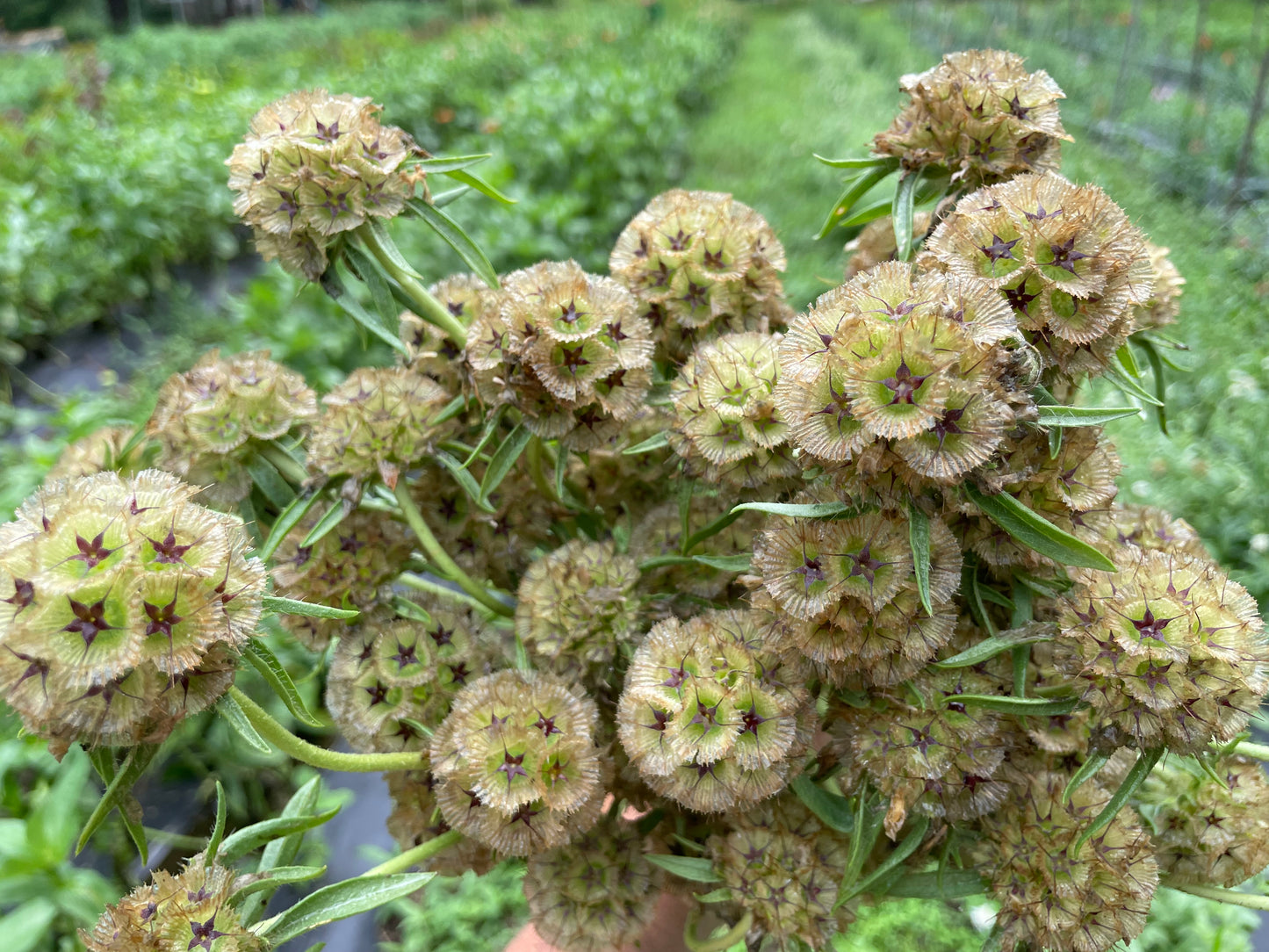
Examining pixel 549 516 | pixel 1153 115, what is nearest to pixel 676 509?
pixel 549 516

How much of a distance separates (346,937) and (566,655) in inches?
62.7

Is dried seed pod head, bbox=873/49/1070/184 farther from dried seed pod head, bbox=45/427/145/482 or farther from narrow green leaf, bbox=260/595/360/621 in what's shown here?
dried seed pod head, bbox=45/427/145/482

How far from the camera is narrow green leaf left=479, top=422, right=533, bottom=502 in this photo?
0.66 meters

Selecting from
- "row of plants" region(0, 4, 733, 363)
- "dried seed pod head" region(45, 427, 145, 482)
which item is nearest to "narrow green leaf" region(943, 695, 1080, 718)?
"dried seed pod head" region(45, 427, 145, 482)

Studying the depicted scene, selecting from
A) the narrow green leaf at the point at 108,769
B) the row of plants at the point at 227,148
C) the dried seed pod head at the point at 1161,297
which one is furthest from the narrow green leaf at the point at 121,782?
the row of plants at the point at 227,148

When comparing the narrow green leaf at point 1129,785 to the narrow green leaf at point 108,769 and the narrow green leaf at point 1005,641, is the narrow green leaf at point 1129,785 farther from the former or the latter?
the narrow green leaf at point 108,769

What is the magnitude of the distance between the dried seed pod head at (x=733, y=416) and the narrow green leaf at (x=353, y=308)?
24 centimetres

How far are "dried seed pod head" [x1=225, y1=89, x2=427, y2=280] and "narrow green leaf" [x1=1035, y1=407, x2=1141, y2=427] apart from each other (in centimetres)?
51

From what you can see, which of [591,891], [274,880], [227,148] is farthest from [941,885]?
[227,148]

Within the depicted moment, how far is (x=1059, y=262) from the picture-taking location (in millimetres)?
537

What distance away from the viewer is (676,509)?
781mm

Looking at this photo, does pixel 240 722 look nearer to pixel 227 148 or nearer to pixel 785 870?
pixel 785 870

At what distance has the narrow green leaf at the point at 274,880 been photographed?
59cm

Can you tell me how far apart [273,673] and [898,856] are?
1.50 feet
